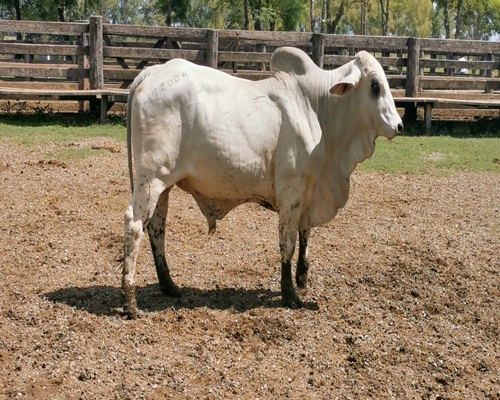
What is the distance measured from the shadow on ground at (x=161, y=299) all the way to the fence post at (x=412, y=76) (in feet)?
33.9

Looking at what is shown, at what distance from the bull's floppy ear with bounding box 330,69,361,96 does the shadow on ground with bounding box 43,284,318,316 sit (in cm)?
167

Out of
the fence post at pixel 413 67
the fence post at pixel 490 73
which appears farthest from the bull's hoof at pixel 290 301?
the fence post at pixel 490 73

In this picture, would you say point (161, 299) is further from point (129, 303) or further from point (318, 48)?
point (318, 48)

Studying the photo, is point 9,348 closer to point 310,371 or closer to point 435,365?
point 310,371

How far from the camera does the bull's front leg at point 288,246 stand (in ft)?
19.2

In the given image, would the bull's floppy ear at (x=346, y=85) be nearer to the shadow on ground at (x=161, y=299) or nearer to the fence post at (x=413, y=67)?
the shadow on ground at (x=161, y=299)

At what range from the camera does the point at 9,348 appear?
4926 millimetres

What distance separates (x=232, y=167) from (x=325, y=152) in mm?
799

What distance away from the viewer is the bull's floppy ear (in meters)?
5.76

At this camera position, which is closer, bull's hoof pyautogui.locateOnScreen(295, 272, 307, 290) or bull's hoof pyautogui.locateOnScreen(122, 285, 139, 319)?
bull's hoof pyautogui.locateOnScreen(122, 285, 139, 319)

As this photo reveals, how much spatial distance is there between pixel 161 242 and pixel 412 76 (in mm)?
11080

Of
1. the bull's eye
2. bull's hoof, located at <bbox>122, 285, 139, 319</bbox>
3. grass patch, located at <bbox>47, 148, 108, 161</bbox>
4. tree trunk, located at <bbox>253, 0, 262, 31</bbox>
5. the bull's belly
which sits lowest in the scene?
bull's hoof, located at <bbox>122, 285, 139, 319</bbox>

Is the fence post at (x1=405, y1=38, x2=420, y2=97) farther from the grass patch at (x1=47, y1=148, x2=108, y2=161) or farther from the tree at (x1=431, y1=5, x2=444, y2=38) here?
the tree at (x1=431, y1=5, x2=444, y2=38)

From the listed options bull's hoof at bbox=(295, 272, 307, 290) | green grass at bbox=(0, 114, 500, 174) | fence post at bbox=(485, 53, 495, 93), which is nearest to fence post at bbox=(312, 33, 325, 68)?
green grass at bbox=(0, 114, 500, 174)
